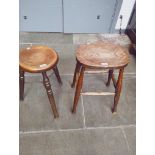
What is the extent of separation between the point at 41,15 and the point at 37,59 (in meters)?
1.21

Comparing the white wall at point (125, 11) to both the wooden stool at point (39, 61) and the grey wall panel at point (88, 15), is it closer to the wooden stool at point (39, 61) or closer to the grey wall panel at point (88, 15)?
the grey wall panel at point (88, 15)

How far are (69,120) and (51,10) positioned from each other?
1398 mm

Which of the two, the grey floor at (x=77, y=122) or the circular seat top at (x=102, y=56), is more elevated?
the circular seat top at (x=102, y=56)

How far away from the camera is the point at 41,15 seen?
2320 mm

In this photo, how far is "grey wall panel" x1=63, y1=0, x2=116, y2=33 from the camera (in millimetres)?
2209

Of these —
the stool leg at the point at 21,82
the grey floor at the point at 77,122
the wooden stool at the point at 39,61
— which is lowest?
the grey floor at the point at 77,122

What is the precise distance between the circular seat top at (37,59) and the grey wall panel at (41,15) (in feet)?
3.45

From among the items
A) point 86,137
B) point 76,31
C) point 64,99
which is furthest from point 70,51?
point 86,137

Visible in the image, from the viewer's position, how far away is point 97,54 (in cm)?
128

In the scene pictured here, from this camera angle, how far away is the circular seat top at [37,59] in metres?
1.21

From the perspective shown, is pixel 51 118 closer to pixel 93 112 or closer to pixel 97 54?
pixel 93 112

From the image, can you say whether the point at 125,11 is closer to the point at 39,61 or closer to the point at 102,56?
the point at 102,56

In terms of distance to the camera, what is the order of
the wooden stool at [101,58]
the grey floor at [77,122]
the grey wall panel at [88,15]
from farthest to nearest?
the grey wall panel at [88,15] < the grey floor at [77,122] < the wooden stool at [101,58]

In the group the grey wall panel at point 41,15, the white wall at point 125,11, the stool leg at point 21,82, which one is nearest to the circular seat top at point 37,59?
the stool leg at point 21,82
